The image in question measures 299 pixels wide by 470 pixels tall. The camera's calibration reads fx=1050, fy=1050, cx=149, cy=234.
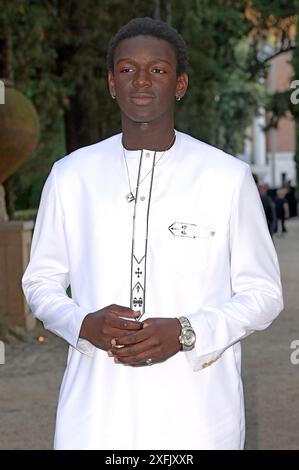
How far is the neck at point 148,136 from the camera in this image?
2.84m

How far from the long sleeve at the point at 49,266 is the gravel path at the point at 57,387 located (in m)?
4.48

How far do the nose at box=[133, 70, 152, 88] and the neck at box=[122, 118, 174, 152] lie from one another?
111 millimetres

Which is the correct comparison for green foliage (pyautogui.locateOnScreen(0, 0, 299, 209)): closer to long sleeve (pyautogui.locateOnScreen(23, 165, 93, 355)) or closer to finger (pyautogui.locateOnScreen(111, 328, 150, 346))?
long sleeve (pyautogui.locateOnScreen(23, 165, 93, 355))

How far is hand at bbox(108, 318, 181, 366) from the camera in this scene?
2521 millimetres

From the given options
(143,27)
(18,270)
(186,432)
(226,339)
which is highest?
(143,27)

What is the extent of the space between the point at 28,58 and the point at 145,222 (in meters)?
14.5

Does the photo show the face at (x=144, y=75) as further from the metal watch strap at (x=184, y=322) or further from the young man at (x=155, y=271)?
the metal watch strap at (x=184, y=322)

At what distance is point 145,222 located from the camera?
275 centimetres

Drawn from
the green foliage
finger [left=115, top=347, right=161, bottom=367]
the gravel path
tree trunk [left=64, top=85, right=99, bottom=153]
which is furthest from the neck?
tree trunk [left=64, top=85, right=99, bottom=153]

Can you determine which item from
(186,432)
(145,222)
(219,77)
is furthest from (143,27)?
(219,77)

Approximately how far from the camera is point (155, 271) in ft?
8.93

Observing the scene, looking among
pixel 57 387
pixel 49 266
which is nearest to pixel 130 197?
pixel 49 266

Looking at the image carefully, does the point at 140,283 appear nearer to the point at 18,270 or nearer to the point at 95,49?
the point at 18,270

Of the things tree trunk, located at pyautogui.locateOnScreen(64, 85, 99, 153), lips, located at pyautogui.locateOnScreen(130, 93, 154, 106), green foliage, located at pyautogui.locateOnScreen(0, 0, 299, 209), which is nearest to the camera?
lips, located at pyautogui.locateOnScreen(130, 93, 154, 106)
